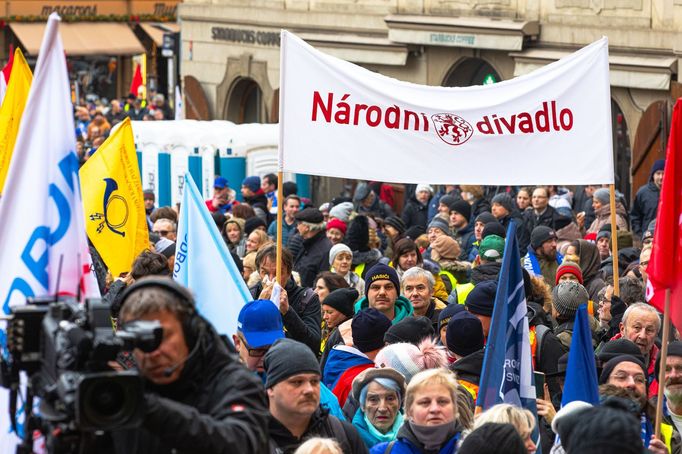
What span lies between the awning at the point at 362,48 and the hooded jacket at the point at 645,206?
969 cm

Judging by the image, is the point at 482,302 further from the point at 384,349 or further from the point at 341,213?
the point at 341,213

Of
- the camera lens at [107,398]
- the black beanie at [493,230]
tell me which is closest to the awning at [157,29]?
the black beanie at [493,230]

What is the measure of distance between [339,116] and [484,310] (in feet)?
7.62

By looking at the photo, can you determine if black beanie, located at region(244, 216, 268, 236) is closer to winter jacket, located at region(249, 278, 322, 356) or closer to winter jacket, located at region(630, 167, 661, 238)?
winter jacket, located at region(249, 278, 322, 356)

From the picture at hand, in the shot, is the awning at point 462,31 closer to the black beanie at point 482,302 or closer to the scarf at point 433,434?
the black beanie at point 482,302

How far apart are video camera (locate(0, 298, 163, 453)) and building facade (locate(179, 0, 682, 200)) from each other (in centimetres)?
1759

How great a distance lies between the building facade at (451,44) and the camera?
2125cm

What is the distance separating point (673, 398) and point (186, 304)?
3.95 meters

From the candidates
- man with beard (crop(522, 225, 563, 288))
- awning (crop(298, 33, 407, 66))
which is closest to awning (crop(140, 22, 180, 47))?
awning (crop(298, 33, 407, 66))

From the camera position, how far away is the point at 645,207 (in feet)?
53.9

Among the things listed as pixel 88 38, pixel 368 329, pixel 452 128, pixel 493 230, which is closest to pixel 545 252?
pixel 493 230

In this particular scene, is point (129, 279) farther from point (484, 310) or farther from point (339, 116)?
point (484, 310)

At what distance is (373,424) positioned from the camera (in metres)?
6.73

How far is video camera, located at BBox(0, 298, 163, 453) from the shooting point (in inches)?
137
